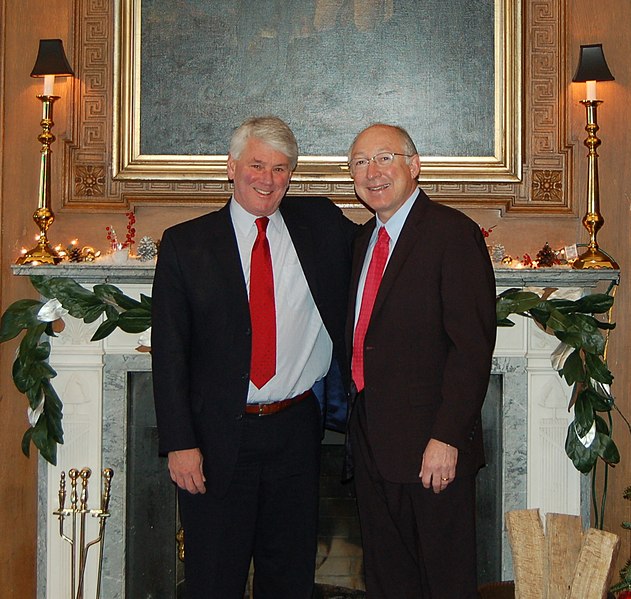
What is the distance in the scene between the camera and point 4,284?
337 centimetres

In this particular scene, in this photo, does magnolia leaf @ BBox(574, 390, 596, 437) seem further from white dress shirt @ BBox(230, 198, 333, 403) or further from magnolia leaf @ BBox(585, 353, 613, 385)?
white dress shirt @ BBox(230, 198, 333, 403)

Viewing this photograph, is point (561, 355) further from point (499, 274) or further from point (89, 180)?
point (89, 180)

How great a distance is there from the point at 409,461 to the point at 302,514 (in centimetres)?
44

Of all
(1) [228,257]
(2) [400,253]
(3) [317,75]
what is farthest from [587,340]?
(3) [317,75]

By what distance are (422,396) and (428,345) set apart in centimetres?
13

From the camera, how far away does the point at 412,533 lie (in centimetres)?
225

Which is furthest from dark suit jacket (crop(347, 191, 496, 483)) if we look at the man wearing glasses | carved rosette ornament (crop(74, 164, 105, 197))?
carved rosette ornament (crop(74, 164, 105, 197))

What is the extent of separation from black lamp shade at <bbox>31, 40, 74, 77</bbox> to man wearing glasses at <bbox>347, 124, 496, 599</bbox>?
146 cm

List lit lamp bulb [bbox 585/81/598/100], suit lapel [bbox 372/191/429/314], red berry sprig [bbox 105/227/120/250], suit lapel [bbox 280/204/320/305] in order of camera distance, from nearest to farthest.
Result: 1. suit lapel [bbox 372/191/429/314]
2. suit lapel [bbox 280/204/320/305]
3. lit lamp bulb [bbox 585/81/598/100]
4. red berry sprig [bbox 105/227/120/250]

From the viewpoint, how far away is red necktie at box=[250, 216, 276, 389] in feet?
7.86

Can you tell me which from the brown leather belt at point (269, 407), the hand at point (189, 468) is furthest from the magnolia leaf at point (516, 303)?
the hand at point (189, 468)

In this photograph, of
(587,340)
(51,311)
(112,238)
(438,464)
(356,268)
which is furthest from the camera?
(112,238)

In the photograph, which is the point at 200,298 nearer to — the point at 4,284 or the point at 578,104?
the point at 4,284

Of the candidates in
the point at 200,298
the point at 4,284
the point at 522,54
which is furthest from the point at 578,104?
the point at 4,284
